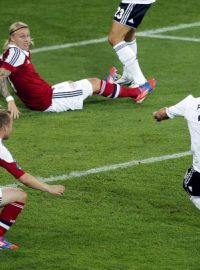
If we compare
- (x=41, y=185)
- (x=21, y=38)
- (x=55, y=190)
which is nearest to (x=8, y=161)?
(x=41, y=185)

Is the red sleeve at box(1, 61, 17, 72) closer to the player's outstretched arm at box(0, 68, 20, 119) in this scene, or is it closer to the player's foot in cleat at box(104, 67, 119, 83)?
the player's outstretched arm at box(0, 68, 20, 119)

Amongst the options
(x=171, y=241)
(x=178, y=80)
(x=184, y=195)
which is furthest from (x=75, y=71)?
(x=171, y=241)

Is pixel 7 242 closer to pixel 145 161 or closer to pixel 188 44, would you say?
pixel 145 161

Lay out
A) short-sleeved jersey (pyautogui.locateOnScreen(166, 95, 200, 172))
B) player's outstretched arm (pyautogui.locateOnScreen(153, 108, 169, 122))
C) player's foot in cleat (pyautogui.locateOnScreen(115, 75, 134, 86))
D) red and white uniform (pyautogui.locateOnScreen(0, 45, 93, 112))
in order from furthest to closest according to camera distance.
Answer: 1. player's foot in cleat (pyautogui.locateOnScreen(115, 75, 134, 86))
2. red and white uniform (pyautogui.locateOnScreen(0, 45, 93, 112))
3. player's outstretched arm (pyautogui.locateOnScreen(153, 108, 169, 122))
4. short-sleeved jersey (pyautogui.locateOnScreen(166, 95, 200, 172))

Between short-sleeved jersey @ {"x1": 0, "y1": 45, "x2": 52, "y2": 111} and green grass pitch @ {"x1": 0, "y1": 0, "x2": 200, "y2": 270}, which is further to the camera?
short-sleeved jersey @ {"x1": 0, "y1": 45, "x2": 52, "y2": 111}

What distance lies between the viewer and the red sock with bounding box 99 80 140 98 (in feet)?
43.0

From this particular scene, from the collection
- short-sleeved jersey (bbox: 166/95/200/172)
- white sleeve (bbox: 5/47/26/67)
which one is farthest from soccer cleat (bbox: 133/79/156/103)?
short-sleeved jersey (bbox: 166/95/200/172)

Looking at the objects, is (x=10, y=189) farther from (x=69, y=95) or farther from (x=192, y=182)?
(x=69, y=95)

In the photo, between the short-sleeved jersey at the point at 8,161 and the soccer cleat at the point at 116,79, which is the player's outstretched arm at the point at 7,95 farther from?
the short-sleeved jersey at the point at 8,161

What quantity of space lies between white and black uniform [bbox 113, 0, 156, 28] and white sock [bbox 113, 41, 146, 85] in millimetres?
263

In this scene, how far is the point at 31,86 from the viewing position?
12852 mm

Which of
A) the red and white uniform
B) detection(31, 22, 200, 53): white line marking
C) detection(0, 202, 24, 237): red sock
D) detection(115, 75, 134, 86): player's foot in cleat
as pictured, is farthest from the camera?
detection(31, 22, 200, 53): white line marking

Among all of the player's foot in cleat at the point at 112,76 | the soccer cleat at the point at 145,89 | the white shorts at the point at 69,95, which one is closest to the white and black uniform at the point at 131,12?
the player's foot in cleat at the point at 112,76

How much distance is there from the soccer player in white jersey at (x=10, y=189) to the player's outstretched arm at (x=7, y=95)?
353 cm
